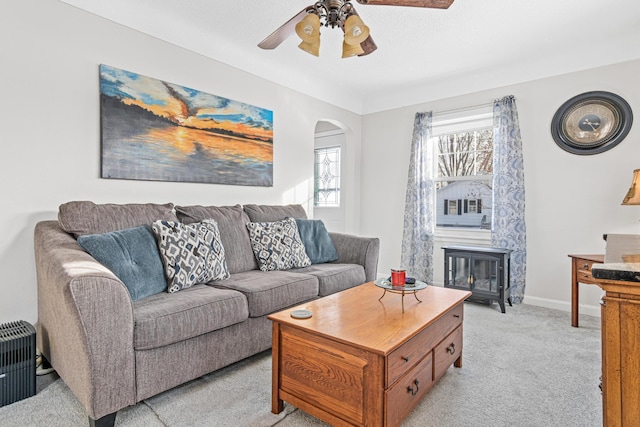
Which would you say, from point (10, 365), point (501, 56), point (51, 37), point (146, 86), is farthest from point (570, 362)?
point (51, 37)

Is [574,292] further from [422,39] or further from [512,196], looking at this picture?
[422,39]

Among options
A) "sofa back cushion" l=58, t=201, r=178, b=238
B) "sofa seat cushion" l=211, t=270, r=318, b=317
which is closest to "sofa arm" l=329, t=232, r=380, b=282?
"sofa seat cushion" l=211, t=270, r=318, b=317

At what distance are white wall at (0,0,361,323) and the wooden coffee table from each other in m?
1.71

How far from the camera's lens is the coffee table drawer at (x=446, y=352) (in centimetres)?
185

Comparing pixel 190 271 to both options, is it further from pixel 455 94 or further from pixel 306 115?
pixel 455 94

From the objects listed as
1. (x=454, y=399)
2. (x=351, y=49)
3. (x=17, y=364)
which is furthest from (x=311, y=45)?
(x=17, y=364)

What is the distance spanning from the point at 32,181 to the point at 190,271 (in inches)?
44.5

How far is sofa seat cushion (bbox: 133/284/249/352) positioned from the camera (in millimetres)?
1688

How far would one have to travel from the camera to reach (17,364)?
5.90 ft

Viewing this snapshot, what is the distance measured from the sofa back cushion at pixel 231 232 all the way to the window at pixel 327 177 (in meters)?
2.71

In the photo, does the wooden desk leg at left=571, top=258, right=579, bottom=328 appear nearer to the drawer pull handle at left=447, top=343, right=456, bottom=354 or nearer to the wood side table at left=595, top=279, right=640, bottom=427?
the drawer pull handle at left=447, top=343, right=456, bottom=354

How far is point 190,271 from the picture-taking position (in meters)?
2.25

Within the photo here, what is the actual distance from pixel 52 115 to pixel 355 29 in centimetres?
200

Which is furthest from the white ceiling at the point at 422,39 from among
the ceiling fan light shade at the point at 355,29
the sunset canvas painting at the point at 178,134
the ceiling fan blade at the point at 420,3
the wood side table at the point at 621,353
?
the wood side table at the point at 621,353
